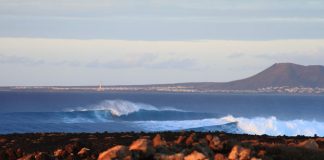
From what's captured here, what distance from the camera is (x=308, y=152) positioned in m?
24.0

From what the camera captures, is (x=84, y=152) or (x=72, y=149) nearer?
(x=84, y=152)

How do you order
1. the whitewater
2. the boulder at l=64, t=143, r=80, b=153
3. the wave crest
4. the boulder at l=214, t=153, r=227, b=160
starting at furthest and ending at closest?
the wave crest → the whitewater → the boulder at l=64, t=143, r=80, b=153 → the boulder at l=214, t=153, r=227, b=160

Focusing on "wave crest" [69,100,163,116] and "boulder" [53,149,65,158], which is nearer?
"boulder" [53,149,65,158]

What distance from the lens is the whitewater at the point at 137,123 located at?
76.0 m

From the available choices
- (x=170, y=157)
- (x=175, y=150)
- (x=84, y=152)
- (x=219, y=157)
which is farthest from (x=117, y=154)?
(x=84, y=152)

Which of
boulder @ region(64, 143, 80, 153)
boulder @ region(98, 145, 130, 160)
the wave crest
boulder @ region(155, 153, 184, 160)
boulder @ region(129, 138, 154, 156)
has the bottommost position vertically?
boulder @ region(155, 153, 184, 160)

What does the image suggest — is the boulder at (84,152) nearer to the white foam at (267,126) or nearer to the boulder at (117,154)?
the boulder at (117,154)

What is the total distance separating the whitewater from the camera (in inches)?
2992

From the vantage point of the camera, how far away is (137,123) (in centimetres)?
8269

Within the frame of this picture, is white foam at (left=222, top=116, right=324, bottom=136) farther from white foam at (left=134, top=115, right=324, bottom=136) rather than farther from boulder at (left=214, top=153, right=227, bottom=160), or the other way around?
boulder at (left=214, top=153, right=227, bottom=160)

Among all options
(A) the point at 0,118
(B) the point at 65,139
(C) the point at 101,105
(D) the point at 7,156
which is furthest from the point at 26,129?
(D) the point at 7,156

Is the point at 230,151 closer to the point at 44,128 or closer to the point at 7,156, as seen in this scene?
the point at 7,156

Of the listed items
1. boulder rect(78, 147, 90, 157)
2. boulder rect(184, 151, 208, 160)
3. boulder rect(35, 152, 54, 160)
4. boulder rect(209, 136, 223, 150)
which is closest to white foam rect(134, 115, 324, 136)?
boulder rect(78, 147, 90, 157)

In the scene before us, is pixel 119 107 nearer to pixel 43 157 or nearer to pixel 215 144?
pixel 43 157
